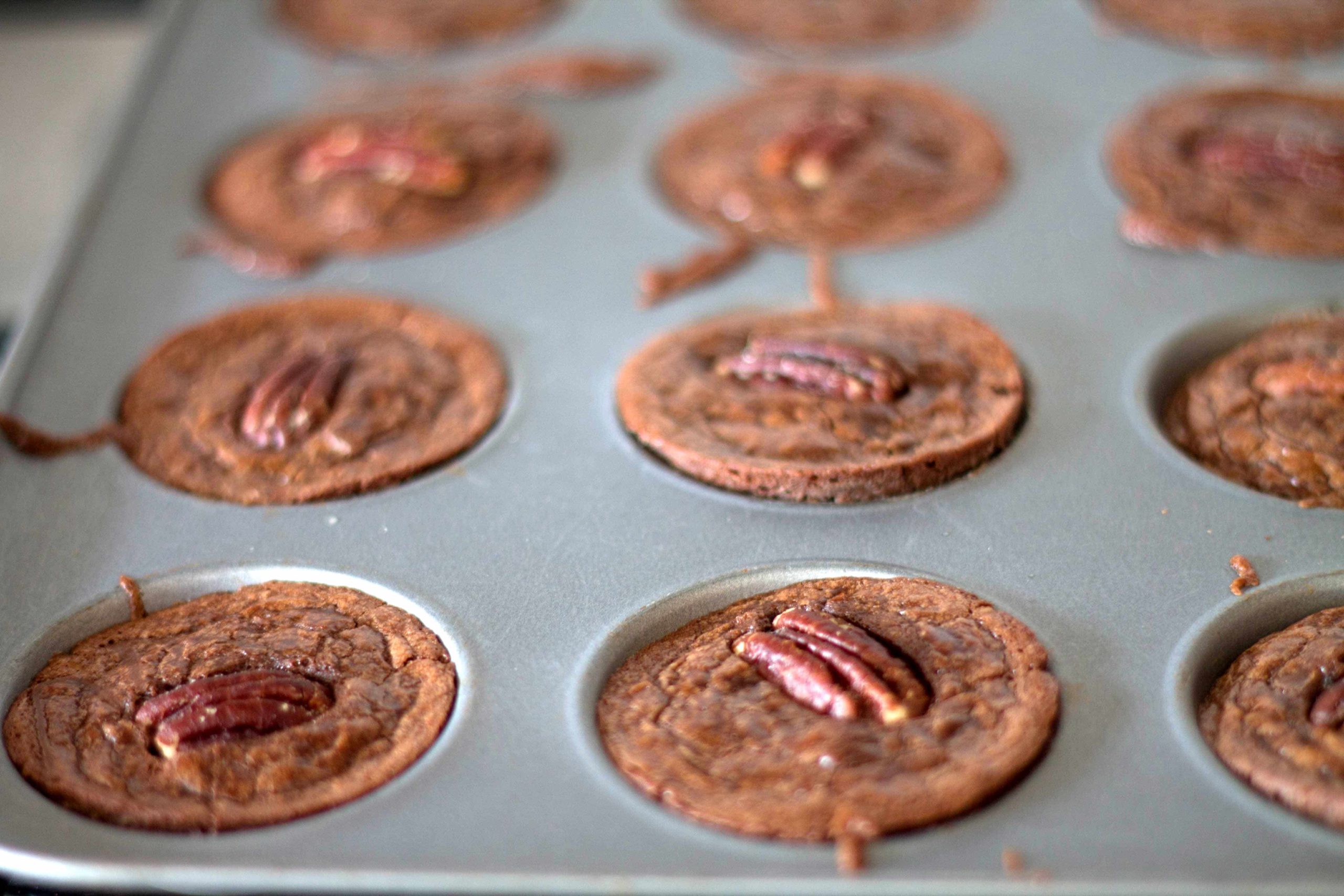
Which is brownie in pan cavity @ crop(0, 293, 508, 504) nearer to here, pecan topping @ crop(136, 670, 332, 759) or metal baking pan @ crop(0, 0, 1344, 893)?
metal baking pan @ crop(0, 0, 1344, 893)

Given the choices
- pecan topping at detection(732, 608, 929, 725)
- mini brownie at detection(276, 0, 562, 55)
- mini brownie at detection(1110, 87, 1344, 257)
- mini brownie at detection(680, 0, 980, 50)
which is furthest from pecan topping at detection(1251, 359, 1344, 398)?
mini brownie at detection(276, 0, 562, 55)

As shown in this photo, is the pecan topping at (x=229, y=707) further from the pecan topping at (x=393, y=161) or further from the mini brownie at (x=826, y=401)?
the pecan topping at (x=393, y=161)

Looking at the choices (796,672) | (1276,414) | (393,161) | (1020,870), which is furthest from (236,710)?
(1276,414)

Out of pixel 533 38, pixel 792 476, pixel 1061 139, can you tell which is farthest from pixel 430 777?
pixel 533 38

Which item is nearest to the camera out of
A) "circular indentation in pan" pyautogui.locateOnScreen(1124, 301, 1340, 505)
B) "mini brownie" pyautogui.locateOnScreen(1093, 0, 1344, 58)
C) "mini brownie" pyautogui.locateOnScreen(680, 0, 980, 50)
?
Answer: "circular indentation in pan" pyautogui.locateOnScreen(1124, 301, 1340, 505)

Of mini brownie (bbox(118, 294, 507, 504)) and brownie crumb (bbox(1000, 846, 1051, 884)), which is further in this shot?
mini brownie (bbox(118, 294, 507, 504))

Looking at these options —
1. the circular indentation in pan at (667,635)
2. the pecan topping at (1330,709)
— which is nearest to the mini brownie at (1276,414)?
the pecan topping at (1330,709)

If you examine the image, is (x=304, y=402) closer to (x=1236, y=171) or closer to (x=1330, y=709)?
(x=1330, y=709)
